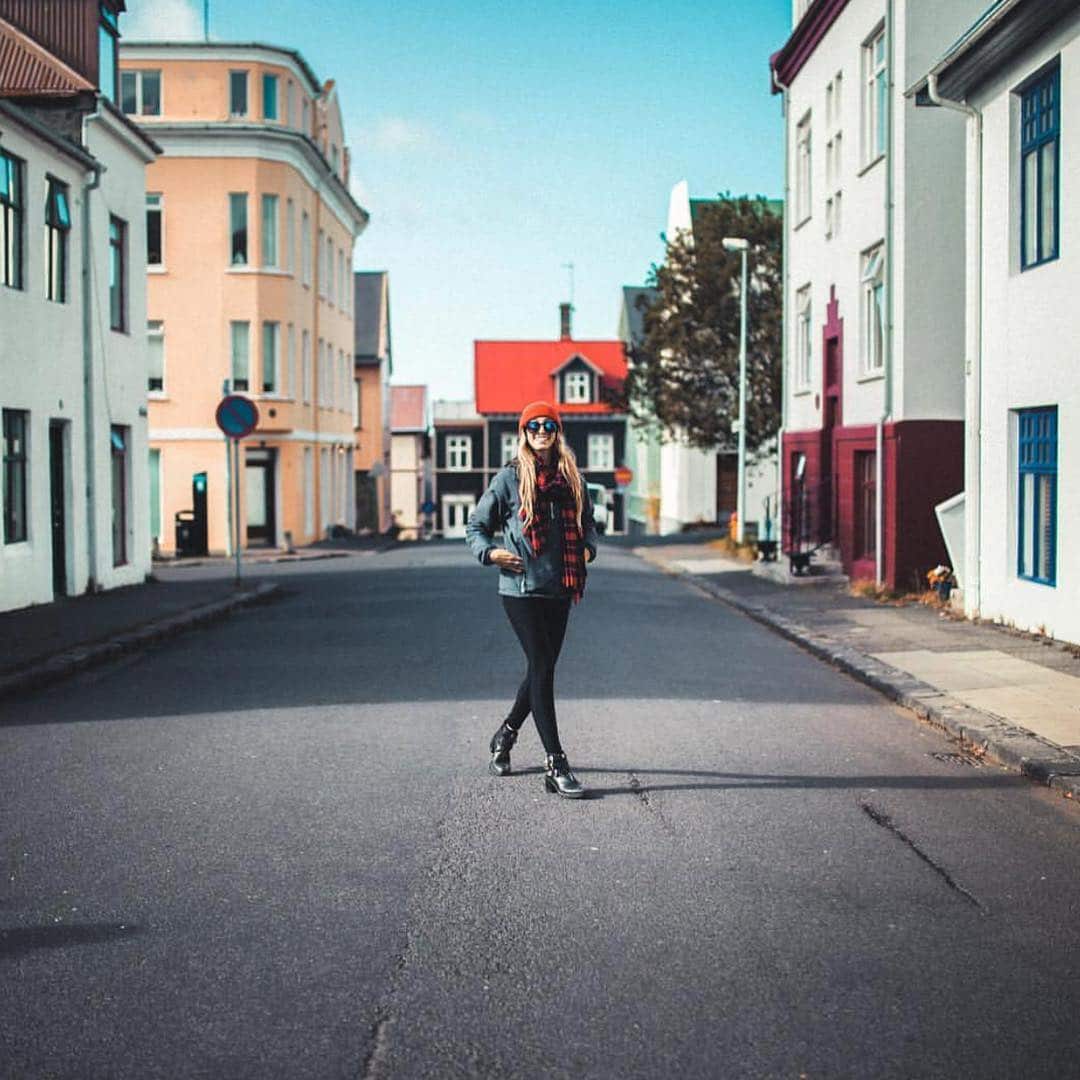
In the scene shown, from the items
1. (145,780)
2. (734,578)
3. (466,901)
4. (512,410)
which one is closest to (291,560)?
(734,578)

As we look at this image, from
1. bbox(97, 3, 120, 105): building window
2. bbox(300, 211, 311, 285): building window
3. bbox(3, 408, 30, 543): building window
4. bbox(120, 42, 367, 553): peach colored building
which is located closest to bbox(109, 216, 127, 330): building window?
bbox(97, 3, 120, 105): building window

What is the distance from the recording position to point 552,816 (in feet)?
23.6

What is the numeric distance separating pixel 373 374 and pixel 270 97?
2528 centimetres

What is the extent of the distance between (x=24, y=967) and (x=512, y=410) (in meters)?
74.9

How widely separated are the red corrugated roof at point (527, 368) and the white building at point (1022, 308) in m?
61.3

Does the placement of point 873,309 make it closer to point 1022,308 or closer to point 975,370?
point 975,370

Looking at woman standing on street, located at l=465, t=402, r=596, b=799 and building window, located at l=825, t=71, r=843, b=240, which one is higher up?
building window, located at l=825, t=71, r=843, b=240

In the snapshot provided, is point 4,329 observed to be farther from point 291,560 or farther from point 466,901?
point 291,560

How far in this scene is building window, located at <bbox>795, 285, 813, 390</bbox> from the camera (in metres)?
27.7

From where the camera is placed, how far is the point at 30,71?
2214 cm

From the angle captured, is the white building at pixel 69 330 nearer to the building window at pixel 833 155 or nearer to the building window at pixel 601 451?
the building window at pixel 833 155

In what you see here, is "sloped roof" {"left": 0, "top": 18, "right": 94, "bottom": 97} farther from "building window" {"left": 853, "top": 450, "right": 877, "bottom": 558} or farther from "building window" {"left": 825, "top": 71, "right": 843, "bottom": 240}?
"building window" {"left": 853, "top": 450, "right": 877, "bottom": 558}

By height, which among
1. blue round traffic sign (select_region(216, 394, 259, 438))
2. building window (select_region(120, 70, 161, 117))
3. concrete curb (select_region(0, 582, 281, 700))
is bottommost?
concrete curb (select_region(0, 582, 281, 700))

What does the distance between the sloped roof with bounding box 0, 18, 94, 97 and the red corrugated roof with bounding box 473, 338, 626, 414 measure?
5595 centimetres
